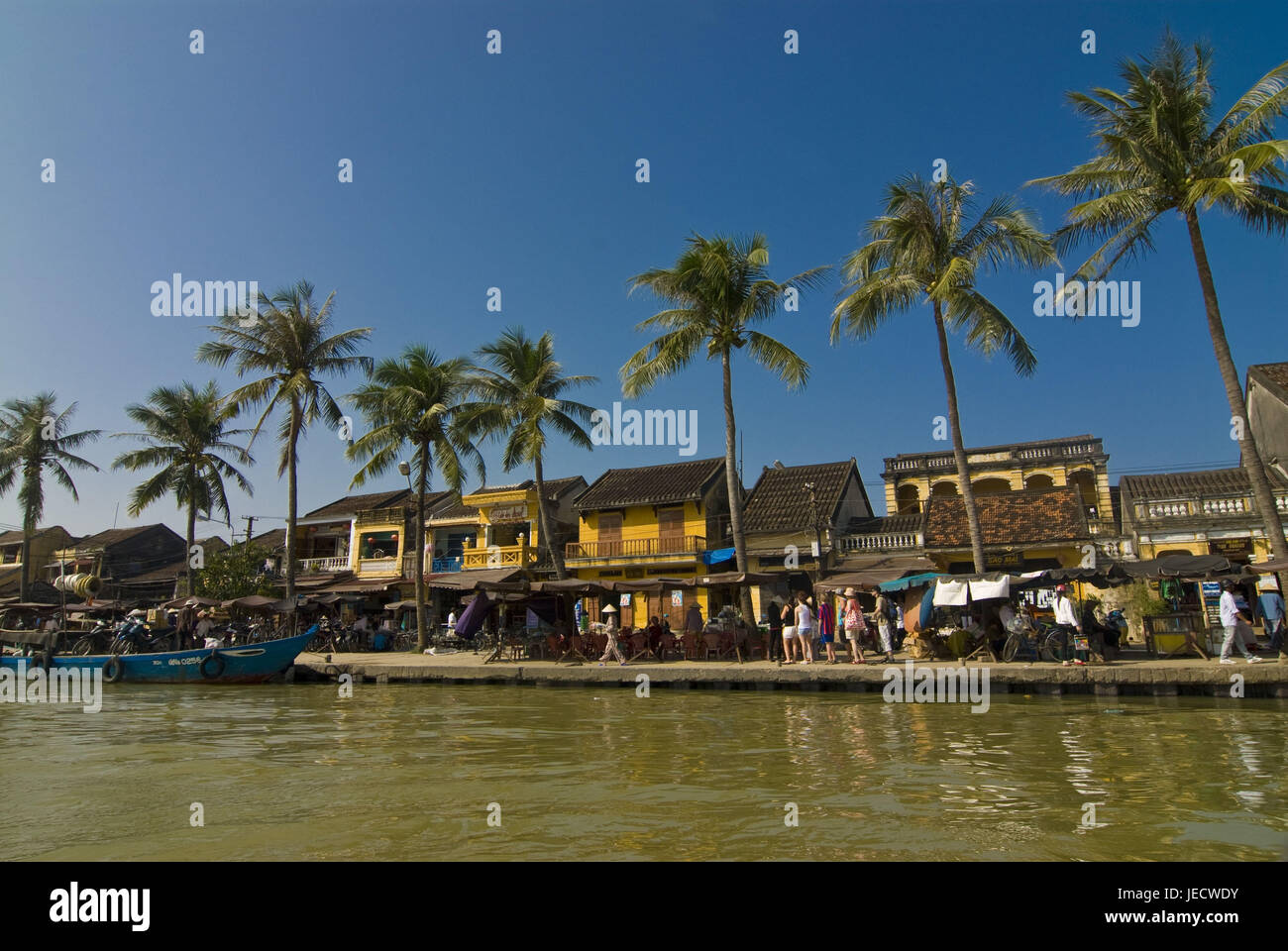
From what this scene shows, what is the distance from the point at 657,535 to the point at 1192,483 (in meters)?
20.8

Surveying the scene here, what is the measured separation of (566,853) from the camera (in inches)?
227

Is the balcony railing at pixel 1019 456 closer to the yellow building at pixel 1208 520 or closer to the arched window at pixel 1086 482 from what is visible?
the arched window at pixel 1086 482

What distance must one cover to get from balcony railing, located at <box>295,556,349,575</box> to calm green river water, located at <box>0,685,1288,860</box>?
2838cm

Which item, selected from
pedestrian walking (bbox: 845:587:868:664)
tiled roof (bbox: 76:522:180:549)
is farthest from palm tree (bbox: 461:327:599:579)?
tiled roof (bbox: 76:522:180:549)

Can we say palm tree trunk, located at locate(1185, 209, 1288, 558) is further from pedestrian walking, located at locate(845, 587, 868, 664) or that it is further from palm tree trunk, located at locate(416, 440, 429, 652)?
palm tree trunk, located at locate(416, 440, 429, 652)

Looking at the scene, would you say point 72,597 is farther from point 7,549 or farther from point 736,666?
point 736,666

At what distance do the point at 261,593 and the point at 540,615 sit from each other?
17.0m

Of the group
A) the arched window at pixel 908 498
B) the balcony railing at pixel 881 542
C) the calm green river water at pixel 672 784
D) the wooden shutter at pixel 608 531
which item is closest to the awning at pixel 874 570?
the balcony railing at pixel 881 542

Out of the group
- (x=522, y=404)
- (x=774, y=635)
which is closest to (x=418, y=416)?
(x=522, y=404)

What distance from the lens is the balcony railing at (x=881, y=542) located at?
99.2ft

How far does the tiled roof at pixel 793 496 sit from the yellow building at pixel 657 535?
6.01ft

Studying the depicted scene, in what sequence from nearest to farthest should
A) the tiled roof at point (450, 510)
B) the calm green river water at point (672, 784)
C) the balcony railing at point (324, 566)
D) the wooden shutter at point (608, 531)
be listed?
the calm green river water at point (672, 784)
the wooden shutter at point (608, 531)
the tiled roof at point (450, 510)
the balcony railing at point (324, 566)
